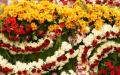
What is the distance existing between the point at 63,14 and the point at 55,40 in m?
0.39

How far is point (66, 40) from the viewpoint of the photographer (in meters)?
6.21

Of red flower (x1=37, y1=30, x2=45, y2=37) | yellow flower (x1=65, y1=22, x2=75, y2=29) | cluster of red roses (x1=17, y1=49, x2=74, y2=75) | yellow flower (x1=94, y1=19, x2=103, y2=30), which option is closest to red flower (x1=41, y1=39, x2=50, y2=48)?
red flower (x1=37, y1=30, x2=45, y2=37)

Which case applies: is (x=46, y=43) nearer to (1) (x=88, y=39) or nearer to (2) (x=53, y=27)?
Result: (2) (x=53, y=27)

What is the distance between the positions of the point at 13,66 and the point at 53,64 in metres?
0.52

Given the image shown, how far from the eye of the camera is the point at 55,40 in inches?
242

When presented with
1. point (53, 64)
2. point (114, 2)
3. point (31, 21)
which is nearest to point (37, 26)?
point (31, 21)

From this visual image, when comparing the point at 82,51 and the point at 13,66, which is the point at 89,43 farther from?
the point at 13,66

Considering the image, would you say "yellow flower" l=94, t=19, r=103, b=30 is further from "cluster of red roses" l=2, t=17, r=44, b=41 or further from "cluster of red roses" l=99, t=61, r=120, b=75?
"cluster of red roses" l=2, t=17, r=44, b=41

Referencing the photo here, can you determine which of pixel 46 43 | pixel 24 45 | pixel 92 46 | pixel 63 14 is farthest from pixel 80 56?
pixel 24 45

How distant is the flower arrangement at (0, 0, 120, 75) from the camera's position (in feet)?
19.6

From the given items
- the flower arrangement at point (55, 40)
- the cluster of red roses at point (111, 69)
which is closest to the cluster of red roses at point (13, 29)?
the flower arrangement at point (55, 40)

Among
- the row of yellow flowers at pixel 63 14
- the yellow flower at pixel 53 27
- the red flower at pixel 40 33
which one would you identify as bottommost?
the red flower at pixel 40 33

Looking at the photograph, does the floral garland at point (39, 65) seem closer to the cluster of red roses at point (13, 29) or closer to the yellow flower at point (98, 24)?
the cluster of red roses at point (13, 29)

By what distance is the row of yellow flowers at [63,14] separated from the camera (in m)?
6.12
